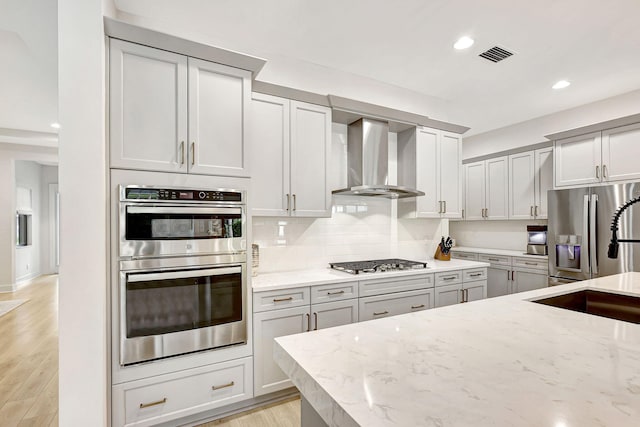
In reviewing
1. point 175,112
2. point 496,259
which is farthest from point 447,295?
point 175,112

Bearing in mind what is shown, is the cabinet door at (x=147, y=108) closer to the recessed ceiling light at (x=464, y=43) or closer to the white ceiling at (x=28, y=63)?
the white ceiling at (x=28, y=63)

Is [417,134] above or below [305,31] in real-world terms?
below

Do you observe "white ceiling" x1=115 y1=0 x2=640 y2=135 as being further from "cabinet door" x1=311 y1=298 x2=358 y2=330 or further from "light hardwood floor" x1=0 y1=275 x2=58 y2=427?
"light hardwood floor" x1=0 y1=275 x2=58 y2=427

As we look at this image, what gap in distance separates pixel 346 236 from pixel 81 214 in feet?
7.38

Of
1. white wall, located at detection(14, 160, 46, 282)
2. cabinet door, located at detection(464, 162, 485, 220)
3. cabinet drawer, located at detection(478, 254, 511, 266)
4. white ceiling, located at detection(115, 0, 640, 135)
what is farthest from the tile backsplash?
white wall, located at detection(14, 160, 46, 282)

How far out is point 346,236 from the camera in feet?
11.0

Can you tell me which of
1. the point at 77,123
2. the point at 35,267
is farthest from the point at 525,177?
the point at 35,267

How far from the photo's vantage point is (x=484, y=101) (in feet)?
13.3

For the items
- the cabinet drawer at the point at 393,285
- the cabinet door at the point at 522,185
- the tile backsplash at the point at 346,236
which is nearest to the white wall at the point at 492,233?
the cabinet door at the point at 522,185

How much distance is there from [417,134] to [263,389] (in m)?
2.82

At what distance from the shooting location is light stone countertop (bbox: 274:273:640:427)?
662 mm

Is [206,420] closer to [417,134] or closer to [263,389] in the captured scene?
[263,389]

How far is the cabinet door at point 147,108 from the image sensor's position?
6.21 ft

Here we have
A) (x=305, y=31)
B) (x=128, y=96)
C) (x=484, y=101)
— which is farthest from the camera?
(x=484, y=101)
